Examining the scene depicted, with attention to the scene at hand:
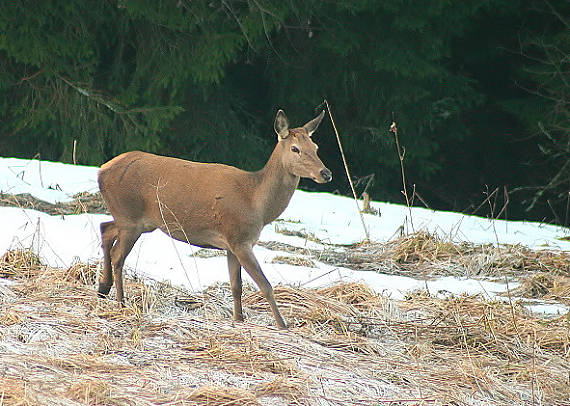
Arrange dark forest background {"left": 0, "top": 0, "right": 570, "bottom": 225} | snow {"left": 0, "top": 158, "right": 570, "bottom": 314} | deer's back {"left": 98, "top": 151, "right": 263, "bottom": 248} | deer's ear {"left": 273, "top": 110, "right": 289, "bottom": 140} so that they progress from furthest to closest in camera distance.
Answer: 1. dark forest background {"left": 0, "top": 0, "right": 570, "bottom": 225}
2. snow {"left": 0, "top": 158, "right": 570, "bottom": 314}
3. deer's ear {"left": 273, "top": 110, "right": 289, "bottom": 140}
4. deer's back {"left": 98, "top": 151, "right": 263, "bottom": 248}

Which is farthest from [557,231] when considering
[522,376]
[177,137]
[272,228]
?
[177,137]

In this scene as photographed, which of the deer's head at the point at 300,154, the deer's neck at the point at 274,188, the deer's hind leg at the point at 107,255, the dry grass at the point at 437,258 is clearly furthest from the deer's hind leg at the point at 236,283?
the dry grass at the point at 437,258

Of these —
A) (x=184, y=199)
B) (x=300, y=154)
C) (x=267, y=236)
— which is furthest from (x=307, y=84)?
(x=184, y=199)

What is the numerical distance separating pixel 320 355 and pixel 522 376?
0.99m

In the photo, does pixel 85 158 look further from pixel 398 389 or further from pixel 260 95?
pixel 398 389

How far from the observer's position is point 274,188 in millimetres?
4902

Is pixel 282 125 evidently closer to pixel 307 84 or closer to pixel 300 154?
pixel 300 154

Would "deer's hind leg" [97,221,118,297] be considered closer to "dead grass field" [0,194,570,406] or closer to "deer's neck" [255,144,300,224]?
"dead grass field" [0,194,570,406]

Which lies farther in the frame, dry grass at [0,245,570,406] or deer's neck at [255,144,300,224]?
deer's neck at [255,144,300,224]

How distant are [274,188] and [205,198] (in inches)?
15.6

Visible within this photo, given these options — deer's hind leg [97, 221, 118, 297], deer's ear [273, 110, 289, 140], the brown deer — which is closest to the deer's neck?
the brown deer

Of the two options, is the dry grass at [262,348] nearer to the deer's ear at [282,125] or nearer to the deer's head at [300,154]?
the deer's head at [300,154]

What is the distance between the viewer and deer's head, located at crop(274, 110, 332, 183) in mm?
4812

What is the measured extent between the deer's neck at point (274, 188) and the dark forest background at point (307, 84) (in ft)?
22.7
